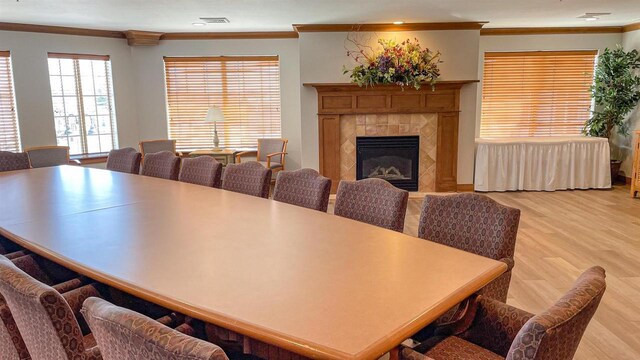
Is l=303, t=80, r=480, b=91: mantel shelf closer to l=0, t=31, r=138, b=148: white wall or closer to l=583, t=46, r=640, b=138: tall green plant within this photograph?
l=583, t=46, r=640, b=138: tall green plant

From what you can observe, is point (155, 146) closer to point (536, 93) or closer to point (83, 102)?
point (83, 102)

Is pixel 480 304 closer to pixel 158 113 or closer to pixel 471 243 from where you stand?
pixel 471 243

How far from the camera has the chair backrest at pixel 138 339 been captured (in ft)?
3.46

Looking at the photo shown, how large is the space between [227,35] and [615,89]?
5.66 m

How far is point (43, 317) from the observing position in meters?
1.41

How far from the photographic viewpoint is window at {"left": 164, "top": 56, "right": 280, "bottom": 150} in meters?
7.33

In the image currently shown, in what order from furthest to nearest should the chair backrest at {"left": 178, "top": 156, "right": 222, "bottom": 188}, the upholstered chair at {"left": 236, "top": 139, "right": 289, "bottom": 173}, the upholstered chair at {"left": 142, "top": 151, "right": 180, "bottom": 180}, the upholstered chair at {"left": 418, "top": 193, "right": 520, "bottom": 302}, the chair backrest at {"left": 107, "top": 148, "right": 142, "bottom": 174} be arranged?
1. the upholstered chair at {"left": 236, "top": 139, "right": 289, "bottom": 173}
2. the chair backrest at {"left": 107, "top": 148, "right": 142, "bottom": 174}
3. the upholstered chair at {"left": 142, "top": 151, "right": 180, "bottom": 180}
4. the chair backrest at {"left": 178, "top": 156, "right": 222, "bottom": 188}
5. the upholstered chair at {"left": 418, "top": 193, "right": 520, "bottom": 302}

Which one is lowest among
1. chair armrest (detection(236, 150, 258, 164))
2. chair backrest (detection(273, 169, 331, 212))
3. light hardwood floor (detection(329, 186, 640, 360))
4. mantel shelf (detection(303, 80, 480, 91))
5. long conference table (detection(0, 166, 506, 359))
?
light hardwood floor (detection(329, 186, 640, 360))

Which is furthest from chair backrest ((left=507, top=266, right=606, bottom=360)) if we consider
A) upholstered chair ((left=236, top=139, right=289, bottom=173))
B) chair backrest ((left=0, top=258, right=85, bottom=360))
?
upholstered chair ((left=236, top=139, right=289, bottom=173))

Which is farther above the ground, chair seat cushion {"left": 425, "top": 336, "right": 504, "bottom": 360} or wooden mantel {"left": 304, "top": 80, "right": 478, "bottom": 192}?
wooden mantel {"left": 304, "top": 80, "right": 478, "bottom": 192}

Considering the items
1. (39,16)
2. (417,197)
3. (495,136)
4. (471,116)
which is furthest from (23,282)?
(495,136)

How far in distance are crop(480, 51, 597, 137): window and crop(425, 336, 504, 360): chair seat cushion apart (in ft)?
20.2

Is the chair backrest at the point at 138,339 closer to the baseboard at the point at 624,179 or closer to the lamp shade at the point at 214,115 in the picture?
the lamp shade at the point at 214,115

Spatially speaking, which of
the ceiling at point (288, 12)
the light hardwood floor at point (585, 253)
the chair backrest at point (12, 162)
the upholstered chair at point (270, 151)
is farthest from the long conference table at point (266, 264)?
the upholstered chair at point (270, 151)
